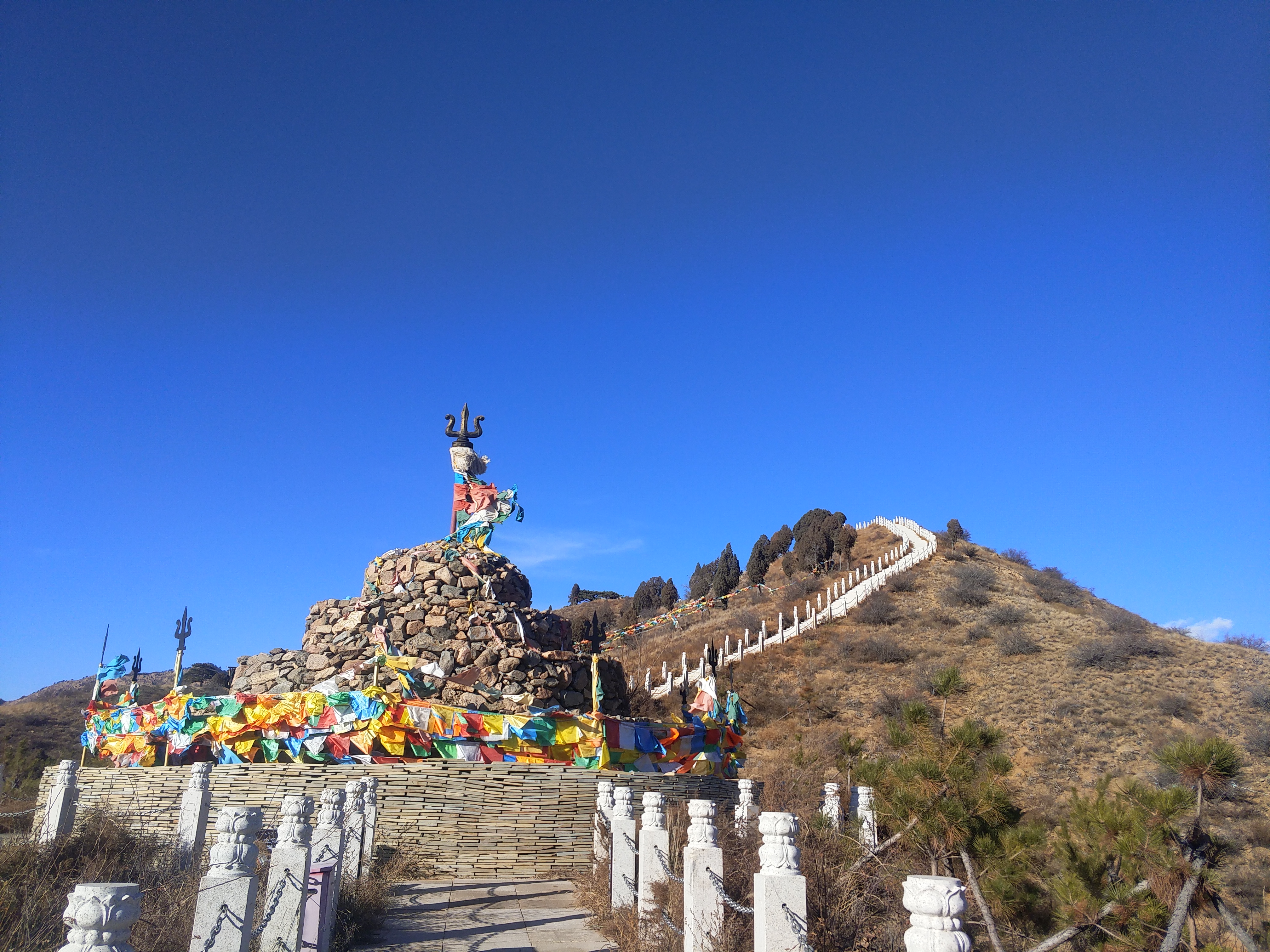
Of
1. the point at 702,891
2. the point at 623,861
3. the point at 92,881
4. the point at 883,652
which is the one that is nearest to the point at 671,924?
the point at 702,891

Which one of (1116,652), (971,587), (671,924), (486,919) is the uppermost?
(971,587)

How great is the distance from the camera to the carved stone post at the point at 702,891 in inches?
213

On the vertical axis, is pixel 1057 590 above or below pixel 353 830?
above

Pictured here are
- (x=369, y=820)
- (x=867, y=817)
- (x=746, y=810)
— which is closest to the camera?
(x=867, y=817)

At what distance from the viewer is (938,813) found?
6695 mm

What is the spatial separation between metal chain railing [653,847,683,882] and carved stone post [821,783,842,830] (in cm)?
298

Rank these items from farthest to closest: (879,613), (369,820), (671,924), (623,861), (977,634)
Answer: (879,613)
(977,634)
(369,820)
(623,861)
(671,924)

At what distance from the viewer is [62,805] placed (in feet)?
37.2

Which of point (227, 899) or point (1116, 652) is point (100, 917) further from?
point (1116, 652)

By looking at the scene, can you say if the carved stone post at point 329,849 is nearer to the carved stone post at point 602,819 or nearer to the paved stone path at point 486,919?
the paved stone path at point 486,919

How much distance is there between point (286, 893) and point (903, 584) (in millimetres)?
40346

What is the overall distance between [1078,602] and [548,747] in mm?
38747

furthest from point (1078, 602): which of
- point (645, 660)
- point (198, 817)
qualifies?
point (198, 817)

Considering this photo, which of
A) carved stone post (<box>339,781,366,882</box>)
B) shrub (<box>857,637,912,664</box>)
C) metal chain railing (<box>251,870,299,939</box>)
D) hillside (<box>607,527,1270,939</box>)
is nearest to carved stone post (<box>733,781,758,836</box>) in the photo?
hillside (<box>607,527,1270,939</box>)
